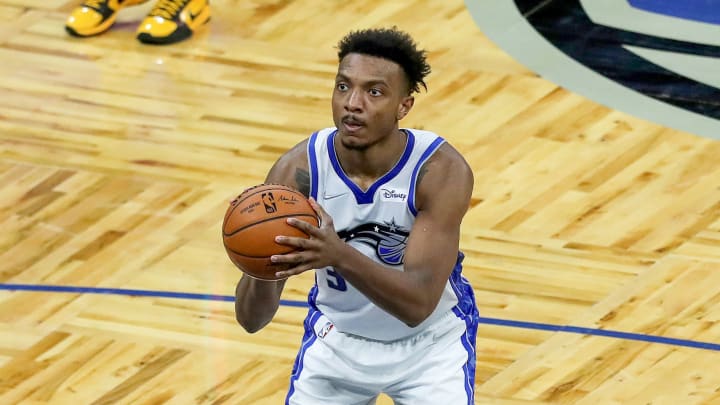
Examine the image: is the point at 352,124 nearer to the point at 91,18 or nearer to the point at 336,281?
the point at 336,281

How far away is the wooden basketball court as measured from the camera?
646 centimetres

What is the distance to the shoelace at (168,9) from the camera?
32.7 feet

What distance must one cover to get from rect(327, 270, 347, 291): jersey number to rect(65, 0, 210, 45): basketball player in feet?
17.7

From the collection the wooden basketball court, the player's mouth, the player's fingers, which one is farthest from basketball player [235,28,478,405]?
the wooden basketball court

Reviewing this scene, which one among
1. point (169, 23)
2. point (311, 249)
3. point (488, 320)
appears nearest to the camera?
point (311, 249)

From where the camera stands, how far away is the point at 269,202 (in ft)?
14.0

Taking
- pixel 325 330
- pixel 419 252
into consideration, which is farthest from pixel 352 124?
pixel 325 330

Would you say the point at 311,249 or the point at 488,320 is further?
the point at 488,320

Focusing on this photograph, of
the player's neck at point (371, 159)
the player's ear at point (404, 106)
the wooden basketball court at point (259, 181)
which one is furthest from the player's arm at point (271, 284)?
the wooden basketball court at point (259, 181)

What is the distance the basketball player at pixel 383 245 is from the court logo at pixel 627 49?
4167 millimetres

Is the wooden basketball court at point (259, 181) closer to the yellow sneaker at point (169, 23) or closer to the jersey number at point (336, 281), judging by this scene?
the yellow sneaker at point (169, 23)

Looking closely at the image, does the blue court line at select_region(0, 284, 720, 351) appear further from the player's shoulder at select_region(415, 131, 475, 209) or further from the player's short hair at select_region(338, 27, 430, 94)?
the player's short hair at select_region(338, 27, 430, 94)

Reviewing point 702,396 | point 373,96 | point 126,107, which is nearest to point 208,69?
point 126,107

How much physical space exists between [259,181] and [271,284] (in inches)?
131
